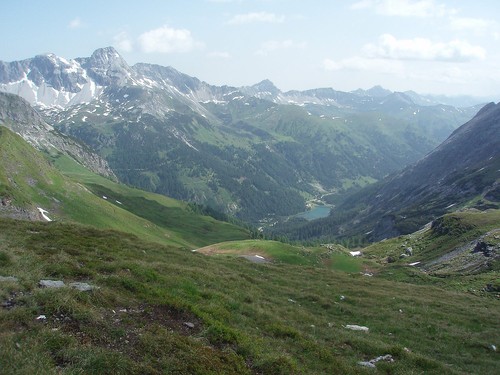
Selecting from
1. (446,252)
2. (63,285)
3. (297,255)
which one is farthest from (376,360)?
(446,252)

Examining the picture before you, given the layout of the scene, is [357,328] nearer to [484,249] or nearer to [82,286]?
[82,286]

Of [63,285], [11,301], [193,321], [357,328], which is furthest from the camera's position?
[357,328]

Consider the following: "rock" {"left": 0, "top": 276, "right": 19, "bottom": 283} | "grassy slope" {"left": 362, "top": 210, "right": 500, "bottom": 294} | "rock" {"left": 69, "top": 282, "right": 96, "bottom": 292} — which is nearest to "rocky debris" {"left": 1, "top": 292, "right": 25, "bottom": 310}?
"rock" {"left": 0, "top": 276, "right": 19, "bottom": 283}

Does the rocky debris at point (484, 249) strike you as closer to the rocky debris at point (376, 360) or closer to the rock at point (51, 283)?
the rocky debris at point (376, 360)

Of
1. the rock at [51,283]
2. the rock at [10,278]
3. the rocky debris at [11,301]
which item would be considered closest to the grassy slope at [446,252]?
the rock at [51,283]

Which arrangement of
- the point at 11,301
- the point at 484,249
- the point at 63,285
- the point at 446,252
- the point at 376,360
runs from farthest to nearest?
the point at 446,252 < the point at 484,249 < the point at 376,360 < the point at 63,285 < the point at 11,301

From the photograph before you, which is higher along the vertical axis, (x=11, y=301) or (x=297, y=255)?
(x=11, y=301)

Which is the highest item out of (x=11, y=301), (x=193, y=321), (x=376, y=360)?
(x=11, y=301)

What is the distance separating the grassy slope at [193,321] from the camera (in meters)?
15.6

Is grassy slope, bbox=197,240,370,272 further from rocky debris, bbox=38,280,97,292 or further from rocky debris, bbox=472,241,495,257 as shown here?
rocky debris, bbox=38,280,97,292

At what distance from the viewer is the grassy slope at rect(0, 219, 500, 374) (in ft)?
51.1

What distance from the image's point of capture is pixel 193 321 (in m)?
20.8

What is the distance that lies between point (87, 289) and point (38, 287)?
7.44 feet

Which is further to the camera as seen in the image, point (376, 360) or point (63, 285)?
point (376, 360)
